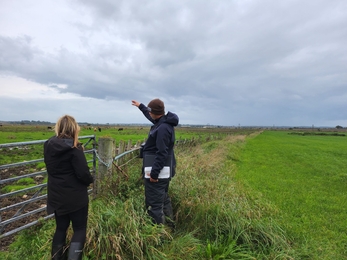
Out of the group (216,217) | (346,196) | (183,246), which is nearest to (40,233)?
(183,246)

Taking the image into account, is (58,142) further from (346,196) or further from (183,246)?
(346,196)

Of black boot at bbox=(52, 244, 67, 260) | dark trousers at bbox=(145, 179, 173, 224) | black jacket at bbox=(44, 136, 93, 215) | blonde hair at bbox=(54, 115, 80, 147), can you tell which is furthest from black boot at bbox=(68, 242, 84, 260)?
blonde hair at bbox=(54, 115, 80, 147)

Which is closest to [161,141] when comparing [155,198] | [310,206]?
[155,198]

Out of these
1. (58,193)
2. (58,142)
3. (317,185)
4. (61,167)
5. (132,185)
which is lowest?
(317,185)

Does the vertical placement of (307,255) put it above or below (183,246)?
below

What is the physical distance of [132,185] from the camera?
457cm

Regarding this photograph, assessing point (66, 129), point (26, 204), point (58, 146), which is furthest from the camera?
point (26, 204)

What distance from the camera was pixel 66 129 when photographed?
2.48 m

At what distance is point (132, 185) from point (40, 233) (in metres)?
1.68

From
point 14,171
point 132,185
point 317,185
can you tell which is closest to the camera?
point 132,185

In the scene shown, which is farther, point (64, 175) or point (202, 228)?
point (202, 228)

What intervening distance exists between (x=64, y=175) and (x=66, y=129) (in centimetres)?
50

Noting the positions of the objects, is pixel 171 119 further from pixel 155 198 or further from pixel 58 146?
pixel 58 146

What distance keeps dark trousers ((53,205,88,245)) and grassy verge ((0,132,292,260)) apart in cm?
12
